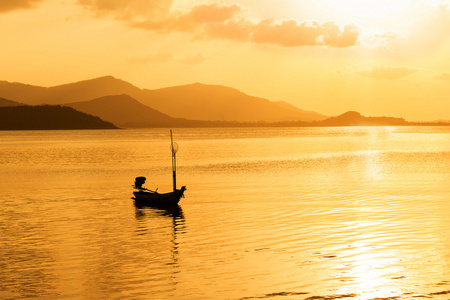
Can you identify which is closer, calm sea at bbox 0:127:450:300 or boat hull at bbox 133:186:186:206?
calm sea at bbox 0:127:450:300

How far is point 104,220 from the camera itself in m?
34.5

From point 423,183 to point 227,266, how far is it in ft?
122

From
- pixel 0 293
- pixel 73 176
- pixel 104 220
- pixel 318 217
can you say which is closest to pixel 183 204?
pixel 104 220

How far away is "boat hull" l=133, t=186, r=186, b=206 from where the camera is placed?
39688mm

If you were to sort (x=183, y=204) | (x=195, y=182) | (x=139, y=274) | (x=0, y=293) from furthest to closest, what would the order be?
1. (x=195, y=182)
2. (x=183, y=204)
3. (x=139, y=274)
4. (x=0, y=293)

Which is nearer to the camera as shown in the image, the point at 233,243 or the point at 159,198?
the point at 233,243

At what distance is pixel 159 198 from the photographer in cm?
4047

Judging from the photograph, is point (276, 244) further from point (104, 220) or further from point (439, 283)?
point (104, 220)

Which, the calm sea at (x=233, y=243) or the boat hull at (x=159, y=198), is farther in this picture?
the boat hull at (x=159, y=198)

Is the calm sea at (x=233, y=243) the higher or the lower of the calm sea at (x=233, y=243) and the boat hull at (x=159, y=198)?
the lower

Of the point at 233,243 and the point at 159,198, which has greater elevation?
the point at 159,198

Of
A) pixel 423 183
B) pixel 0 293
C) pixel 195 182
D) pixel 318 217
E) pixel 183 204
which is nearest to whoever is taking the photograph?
pixel 0 293

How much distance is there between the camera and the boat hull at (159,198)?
39.7 m

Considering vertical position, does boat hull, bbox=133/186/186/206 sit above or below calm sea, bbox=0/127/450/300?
above
